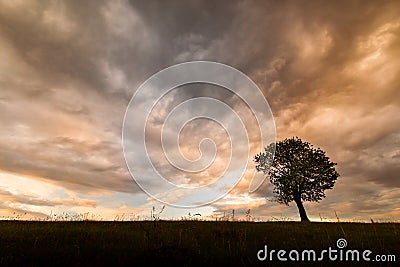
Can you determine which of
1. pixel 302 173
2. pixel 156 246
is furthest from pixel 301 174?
pixel 156 246

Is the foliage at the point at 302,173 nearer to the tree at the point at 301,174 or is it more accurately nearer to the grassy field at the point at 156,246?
the tree at the point at 301,174

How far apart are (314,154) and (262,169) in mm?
7713

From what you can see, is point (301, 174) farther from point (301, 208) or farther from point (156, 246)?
point (156, 246)

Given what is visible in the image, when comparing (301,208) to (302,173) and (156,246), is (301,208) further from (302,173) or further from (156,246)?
(156,246)

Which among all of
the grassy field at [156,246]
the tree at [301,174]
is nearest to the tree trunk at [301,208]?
the tree at [301,174]

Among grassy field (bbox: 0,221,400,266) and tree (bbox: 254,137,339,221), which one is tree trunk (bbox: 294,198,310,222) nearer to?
tree (bbox: 254,137,339,221)

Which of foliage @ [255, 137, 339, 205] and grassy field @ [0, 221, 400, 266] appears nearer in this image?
grassy field @ [0, 221, 400, 266]

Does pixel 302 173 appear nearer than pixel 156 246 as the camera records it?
No

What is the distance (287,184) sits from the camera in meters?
42.5

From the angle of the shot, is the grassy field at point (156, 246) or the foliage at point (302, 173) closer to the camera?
the grassy field at point (156, 246)

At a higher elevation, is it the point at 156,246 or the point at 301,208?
the point at 301,208

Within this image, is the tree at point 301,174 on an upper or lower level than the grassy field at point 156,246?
upper

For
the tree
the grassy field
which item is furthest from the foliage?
the grassy field

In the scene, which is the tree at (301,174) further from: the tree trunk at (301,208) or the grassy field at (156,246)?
the grassy field at (156,246)
